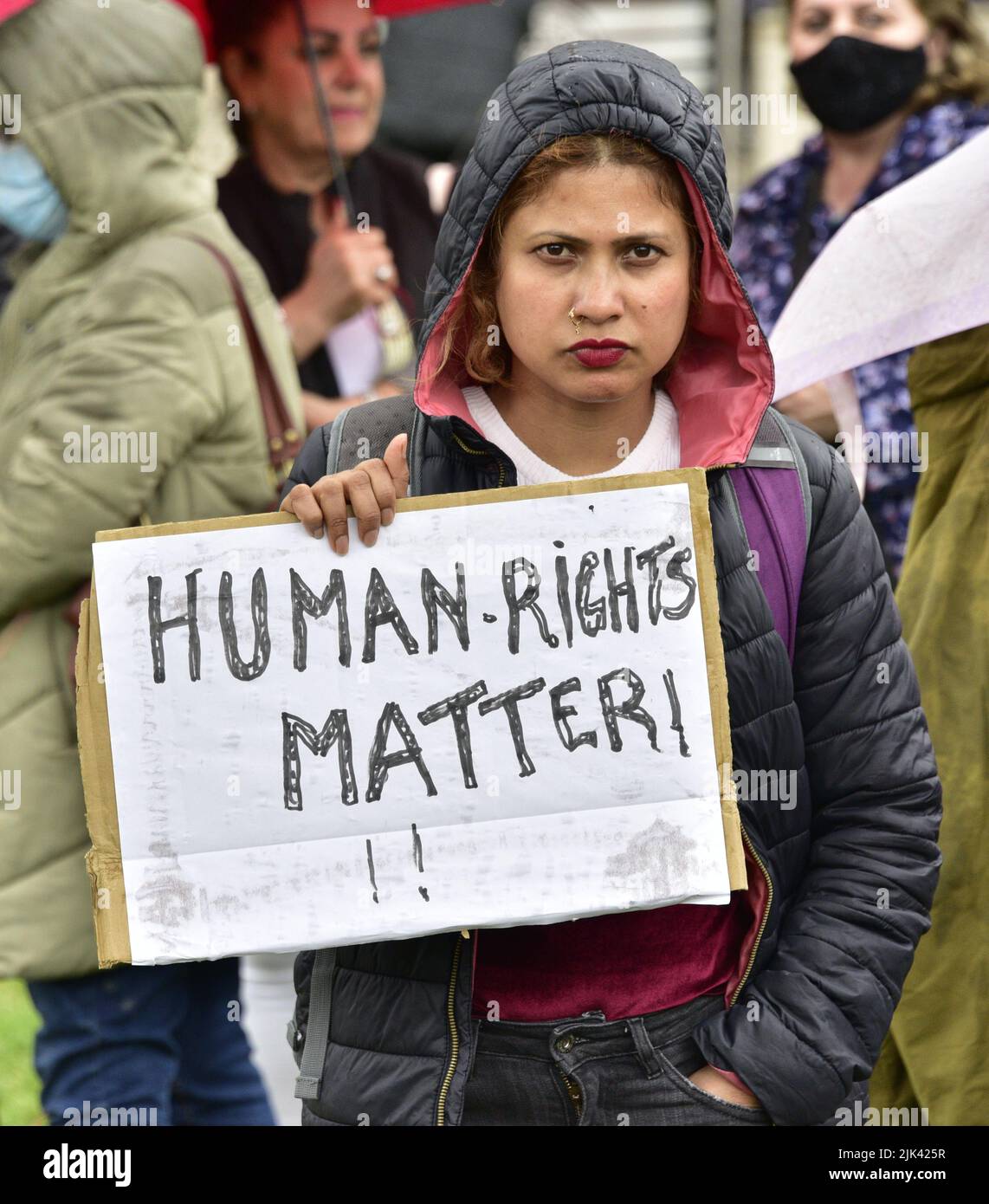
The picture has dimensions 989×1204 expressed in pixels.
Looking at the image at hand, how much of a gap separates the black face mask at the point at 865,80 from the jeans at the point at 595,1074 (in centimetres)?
283

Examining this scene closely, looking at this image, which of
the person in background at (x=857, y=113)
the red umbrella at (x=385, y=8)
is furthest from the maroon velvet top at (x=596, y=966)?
the red umbrella at (x=385, y=8)

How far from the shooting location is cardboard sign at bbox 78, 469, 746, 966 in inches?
80.6

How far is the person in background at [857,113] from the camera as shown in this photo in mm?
4219

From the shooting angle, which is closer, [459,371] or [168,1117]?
[459,371]

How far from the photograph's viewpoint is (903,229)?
9.08ft

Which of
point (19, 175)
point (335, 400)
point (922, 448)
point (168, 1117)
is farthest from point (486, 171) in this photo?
point (335, 400)

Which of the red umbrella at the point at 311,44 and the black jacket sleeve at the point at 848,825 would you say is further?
the red umbrella at the point at 311,44

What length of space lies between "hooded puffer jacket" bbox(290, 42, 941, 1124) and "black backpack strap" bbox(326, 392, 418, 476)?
2 centimetres

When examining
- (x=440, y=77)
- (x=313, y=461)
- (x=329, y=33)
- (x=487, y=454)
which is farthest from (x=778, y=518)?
(x=440, y=77)

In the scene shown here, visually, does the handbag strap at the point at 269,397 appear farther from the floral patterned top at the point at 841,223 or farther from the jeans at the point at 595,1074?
the jeans at the point at 595,1074

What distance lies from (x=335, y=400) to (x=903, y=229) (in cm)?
211

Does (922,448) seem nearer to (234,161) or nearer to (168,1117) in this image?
(168,1117)

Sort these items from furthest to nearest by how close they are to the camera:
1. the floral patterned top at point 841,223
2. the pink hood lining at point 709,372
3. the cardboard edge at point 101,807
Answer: the floral patterned top at point 841,223 → the pink hood lining at point 709,372 → the cardboard edge at point 101,807

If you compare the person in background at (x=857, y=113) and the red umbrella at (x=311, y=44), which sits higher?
the red umbrella at (x=311, y=44)
